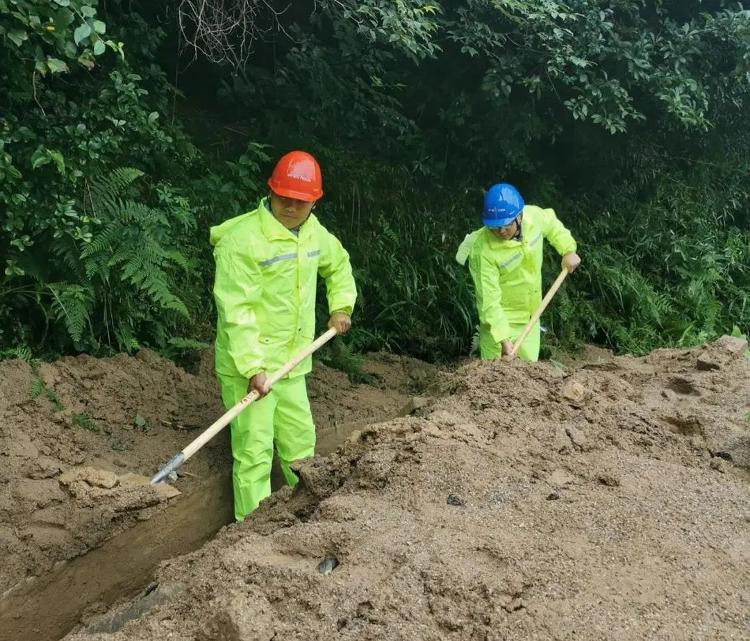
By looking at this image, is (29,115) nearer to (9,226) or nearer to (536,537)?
(9,226)

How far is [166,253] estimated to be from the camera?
573 centimetres

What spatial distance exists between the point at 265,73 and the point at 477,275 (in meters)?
3.32

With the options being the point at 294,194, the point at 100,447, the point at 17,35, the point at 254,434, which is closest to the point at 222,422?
the point at 254,434

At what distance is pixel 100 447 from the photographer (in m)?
4.91

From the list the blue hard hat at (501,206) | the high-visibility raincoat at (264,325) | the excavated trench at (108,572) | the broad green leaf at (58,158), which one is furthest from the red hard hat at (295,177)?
the excavated trench at (108,572)

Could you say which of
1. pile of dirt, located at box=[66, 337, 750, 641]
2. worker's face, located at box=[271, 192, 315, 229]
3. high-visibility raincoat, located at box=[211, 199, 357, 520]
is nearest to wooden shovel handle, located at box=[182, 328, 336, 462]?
high-visibility raincoat, located at box=[211, 199, 357, 520]

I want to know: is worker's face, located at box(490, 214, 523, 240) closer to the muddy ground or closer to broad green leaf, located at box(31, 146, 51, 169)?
the muddy ground

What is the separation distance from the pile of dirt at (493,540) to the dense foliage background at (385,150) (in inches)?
104

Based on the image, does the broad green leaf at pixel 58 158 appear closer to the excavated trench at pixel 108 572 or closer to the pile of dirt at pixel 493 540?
the excavated trench at pixel 108 572

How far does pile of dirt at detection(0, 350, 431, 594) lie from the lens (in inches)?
162

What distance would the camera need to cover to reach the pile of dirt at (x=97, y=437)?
13.5 ft

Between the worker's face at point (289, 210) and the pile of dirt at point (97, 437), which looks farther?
the worker's face at point (289, 210)

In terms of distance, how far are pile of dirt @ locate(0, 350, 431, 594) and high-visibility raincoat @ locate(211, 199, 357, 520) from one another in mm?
476

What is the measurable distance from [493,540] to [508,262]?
12.1ft
